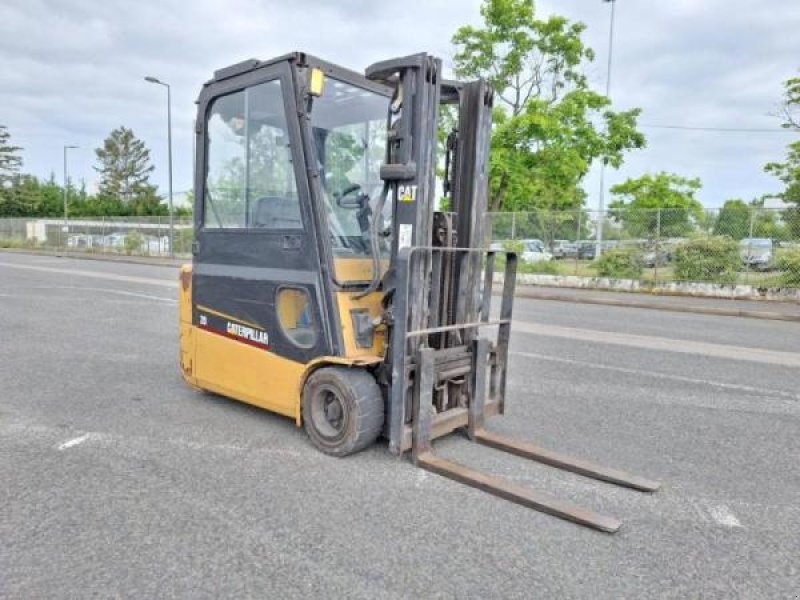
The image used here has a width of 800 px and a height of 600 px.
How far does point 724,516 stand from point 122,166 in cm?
10491

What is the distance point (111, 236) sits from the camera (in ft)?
120

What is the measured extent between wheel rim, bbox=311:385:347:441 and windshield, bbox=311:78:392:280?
0.83 meters

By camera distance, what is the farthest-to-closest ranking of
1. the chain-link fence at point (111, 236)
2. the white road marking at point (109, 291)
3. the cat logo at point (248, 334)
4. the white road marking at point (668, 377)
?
the chain-link fence at point (111, 236)
the white road marking at point (109, 291)
the white road marking at point (668, 377)
the cat logo at point (248, 334)

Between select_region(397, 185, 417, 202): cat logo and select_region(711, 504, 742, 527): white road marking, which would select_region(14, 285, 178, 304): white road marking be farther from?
select_region(711, 504, 742, 527): white road marking

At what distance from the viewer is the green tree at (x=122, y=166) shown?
93.8m

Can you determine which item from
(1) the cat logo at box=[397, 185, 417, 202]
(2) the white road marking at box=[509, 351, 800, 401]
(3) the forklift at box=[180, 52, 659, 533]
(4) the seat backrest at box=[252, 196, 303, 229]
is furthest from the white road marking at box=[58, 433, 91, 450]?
(2) the white road marking at box=[509, 351, 800, 401]

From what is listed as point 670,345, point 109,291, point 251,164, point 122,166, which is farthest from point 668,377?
point 122,166

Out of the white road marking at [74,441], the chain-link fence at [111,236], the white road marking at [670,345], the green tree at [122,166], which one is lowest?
the white road marking at [74,441]

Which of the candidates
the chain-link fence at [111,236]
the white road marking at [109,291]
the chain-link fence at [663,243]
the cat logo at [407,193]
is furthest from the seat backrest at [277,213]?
the chain-link fence at [111,236]

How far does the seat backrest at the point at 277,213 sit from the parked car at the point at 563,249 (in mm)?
16506

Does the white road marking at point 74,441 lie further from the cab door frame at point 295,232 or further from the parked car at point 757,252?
the parked car at point 757,252

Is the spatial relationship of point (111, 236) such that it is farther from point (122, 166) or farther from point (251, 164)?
point (122, 166)

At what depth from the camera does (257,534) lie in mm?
3107

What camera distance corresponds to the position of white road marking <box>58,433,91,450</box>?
4.35 meters
